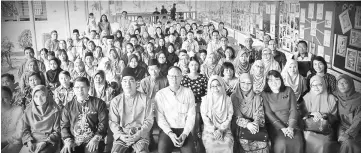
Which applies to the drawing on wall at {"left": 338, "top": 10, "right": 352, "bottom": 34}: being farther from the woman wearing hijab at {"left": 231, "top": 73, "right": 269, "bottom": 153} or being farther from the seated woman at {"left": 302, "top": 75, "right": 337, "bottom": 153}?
the woman wearing hijab at {"left": 231, "top": 73, "right": 269, "bottom": 153}

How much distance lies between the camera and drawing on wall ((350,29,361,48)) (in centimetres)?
400

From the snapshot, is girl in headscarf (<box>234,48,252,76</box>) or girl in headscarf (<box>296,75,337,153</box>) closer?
girl in headscarf (<box>296,75,337,153</box>)

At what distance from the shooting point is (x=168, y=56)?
15.6ft

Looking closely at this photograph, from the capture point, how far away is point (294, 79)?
4160 millimetres

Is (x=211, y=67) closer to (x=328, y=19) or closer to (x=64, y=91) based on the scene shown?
(x=328, y=19)

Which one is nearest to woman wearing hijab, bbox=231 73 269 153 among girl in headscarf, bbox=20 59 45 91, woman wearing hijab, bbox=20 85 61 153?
woman wearing hijab, bbox=20 85 61 153

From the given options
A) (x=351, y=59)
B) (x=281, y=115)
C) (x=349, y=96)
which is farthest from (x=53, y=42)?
(x=351, y=59)

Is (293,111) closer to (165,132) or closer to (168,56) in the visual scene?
(165,132)

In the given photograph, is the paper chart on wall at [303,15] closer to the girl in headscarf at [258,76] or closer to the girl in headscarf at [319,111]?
the girl in headscarf at [258,76]

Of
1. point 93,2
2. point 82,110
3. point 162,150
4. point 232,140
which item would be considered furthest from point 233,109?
point 93,2

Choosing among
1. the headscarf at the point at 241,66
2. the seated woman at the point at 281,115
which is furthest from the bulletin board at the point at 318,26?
the seated woman at the point at 281,115

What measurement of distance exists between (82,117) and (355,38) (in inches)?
130

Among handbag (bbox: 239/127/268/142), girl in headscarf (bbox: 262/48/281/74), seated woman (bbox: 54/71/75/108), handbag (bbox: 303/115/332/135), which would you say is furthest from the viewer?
girl in headscarf (bbox: 262/48/281/74)

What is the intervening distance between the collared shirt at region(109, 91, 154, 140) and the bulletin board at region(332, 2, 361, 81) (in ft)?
8.22
